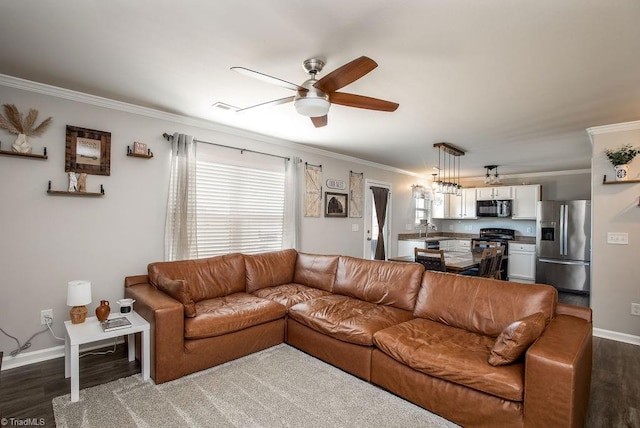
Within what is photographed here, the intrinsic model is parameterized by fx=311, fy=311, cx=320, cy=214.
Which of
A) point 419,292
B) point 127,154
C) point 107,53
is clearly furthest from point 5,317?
point 419,292

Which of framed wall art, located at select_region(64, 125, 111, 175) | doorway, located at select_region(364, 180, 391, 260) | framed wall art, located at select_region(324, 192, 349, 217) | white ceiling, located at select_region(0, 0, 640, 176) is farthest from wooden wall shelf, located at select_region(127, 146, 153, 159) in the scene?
doorway, located at select_region(364, 180, 391, 260)

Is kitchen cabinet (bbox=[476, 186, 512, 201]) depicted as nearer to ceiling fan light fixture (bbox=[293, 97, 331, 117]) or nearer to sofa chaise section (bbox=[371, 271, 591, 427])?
sofa chaise section (bbox=[371, 271, 591, 427])

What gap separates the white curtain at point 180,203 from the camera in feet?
11.8

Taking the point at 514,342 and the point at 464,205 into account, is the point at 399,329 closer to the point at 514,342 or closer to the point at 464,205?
the point at 514,342

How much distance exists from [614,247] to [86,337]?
215 inches

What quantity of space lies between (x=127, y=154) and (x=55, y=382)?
2137 mm

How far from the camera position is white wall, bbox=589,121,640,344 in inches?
141

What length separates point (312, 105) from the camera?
216cm

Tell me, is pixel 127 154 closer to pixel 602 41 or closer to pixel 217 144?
pixel 217 144

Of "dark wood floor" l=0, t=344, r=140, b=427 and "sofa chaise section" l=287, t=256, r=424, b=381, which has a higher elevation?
"sofa chaise section" l=287, t=256, r=424, b=381

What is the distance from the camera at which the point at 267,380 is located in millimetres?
2510

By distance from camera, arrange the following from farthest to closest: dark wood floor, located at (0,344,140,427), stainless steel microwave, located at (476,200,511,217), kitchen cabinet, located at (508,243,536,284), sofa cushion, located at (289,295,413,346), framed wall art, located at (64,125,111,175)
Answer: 1. stainless steel microwave, located at (476,200,511,217)
2. kitchen cabinet, located at (508,243,536,284)
3. framed wall art, located at (64,125,111,175)
4. sofa cushion, located at (289,295,413,346)
5. dark wood floor, located at (0,344,140,427)
